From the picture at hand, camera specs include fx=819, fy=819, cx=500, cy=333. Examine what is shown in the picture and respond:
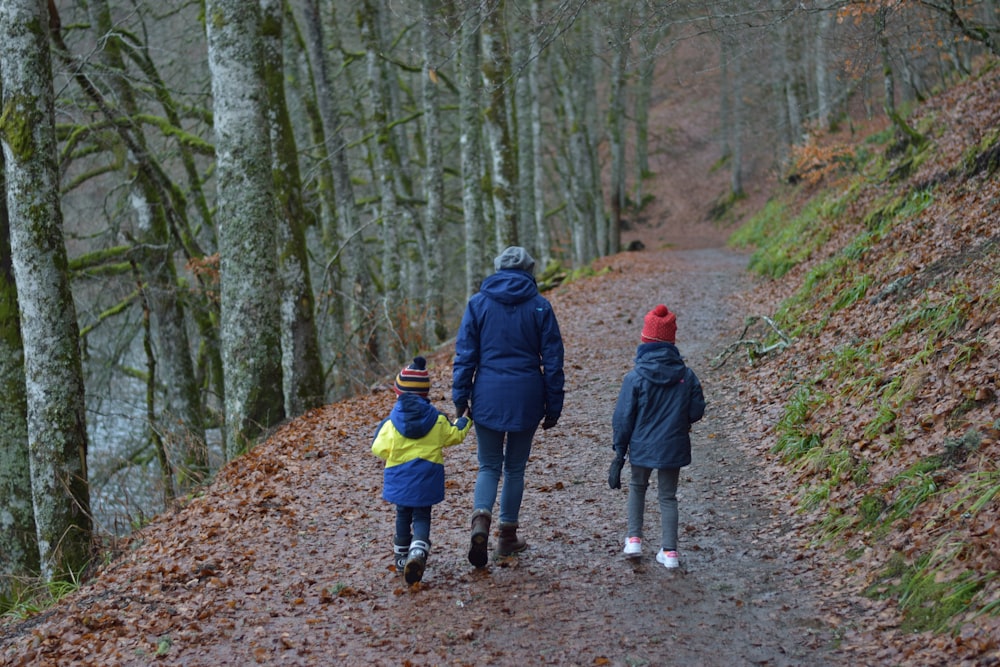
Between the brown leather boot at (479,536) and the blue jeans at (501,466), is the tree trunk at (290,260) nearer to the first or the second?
the blue jeans at (501,466)

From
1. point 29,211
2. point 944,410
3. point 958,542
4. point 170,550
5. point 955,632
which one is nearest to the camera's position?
point 955,632

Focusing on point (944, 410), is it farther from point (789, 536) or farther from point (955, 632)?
point (955, 632)

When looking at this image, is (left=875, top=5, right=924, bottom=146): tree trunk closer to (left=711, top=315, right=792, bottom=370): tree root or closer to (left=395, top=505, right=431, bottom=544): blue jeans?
(left=711, top=315, right=792, bottom=370): tree root

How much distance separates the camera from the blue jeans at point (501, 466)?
18.3ft

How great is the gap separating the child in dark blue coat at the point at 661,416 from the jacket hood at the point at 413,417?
126cm

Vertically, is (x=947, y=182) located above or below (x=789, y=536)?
above

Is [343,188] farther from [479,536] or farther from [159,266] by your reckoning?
[479,536]

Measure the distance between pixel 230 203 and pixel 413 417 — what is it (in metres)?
5.20

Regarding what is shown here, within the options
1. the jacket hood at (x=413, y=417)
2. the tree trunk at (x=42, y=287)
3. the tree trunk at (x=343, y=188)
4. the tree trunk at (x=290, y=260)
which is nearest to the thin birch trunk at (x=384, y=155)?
the tree trunk at (x=343, y=188)

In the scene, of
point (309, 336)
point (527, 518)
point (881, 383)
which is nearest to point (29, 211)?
point (309, 336)

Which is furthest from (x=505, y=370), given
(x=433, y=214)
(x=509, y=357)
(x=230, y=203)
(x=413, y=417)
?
(x=433, y=214)

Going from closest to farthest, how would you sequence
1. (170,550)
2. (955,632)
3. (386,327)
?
(955,632), (170,550), (386,327)

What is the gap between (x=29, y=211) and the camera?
7.94 metres

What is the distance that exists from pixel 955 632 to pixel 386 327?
11816 millimetres
